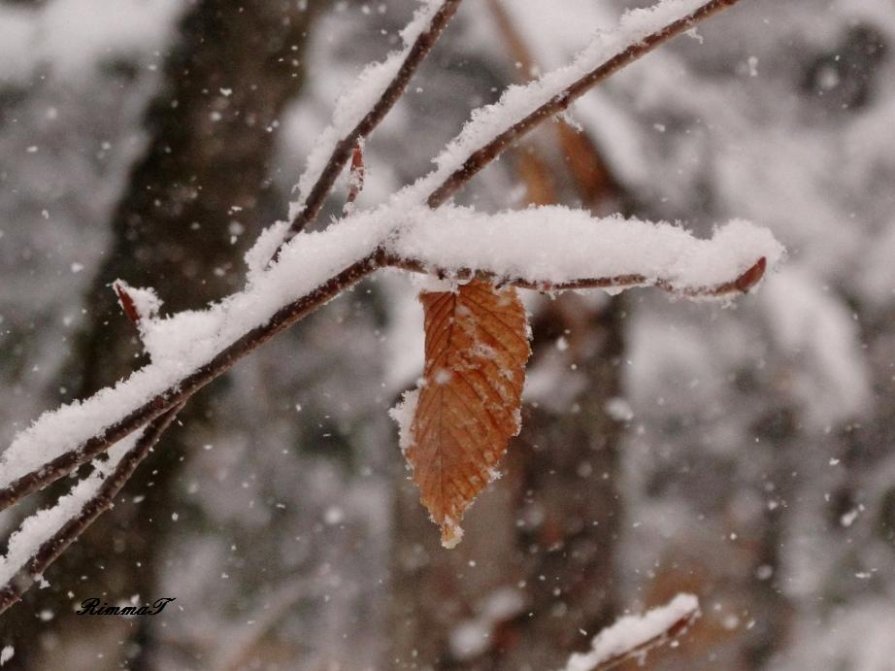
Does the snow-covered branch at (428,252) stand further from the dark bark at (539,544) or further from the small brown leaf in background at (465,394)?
the dark bark at (539,544)

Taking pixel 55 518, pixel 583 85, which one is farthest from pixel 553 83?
pixel 55 518

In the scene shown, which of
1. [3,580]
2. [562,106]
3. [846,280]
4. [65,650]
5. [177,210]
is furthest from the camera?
[846,280]

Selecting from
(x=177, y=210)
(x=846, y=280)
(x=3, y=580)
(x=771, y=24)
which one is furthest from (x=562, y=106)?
(x=846, y=280)

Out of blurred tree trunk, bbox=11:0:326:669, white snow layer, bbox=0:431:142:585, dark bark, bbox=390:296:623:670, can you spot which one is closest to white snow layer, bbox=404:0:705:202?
white snow layer, bbox=0:431:142:585

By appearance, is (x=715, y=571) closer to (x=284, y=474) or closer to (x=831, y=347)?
(x=831, y=347)

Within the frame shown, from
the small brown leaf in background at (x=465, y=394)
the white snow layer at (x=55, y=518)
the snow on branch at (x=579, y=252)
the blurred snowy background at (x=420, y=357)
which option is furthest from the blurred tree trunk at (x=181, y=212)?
the snow on branch at (x=579, y=252)

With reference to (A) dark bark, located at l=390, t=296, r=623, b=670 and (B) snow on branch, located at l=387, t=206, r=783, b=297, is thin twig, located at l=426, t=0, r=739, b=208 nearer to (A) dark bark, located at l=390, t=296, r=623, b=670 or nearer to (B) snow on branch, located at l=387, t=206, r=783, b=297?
(B) snow on branch, located at l=387, t=206, r=783, b=297
